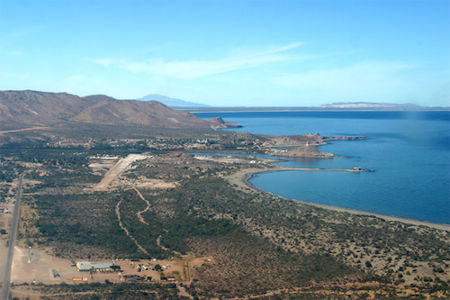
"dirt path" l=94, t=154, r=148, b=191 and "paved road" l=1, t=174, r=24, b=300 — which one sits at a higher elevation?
"dirt path" l=94, t=154, r=148, b=191

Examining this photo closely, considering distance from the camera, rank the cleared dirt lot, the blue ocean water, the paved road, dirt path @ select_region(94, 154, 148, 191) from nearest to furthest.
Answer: the paved road < the cleared dirt lot < the blue ocean water < dirt path @ select_region(94, 154, 148, 191)

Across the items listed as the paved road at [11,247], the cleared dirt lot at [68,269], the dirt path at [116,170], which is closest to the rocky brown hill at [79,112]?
the dirt path at [116,170]

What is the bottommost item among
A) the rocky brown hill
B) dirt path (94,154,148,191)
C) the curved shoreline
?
the curved shoreline

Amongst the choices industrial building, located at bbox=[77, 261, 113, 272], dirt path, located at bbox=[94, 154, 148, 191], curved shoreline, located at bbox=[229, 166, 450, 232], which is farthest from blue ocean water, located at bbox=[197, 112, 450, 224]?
industrial building, located at bbox=[77, 261, 113, 272]

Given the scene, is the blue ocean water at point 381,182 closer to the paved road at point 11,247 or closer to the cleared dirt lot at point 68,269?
the cleared dirt lot at point 68,269

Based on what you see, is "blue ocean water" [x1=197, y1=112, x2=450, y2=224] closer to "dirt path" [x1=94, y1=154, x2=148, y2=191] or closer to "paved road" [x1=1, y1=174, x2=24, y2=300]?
"dirt path" [x1=94, y1=154, x2=148, y2=191]

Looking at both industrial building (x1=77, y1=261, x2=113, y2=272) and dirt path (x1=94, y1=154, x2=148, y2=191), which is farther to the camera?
dirt path (x1=94, y1=154, x2=148, y2=191)
